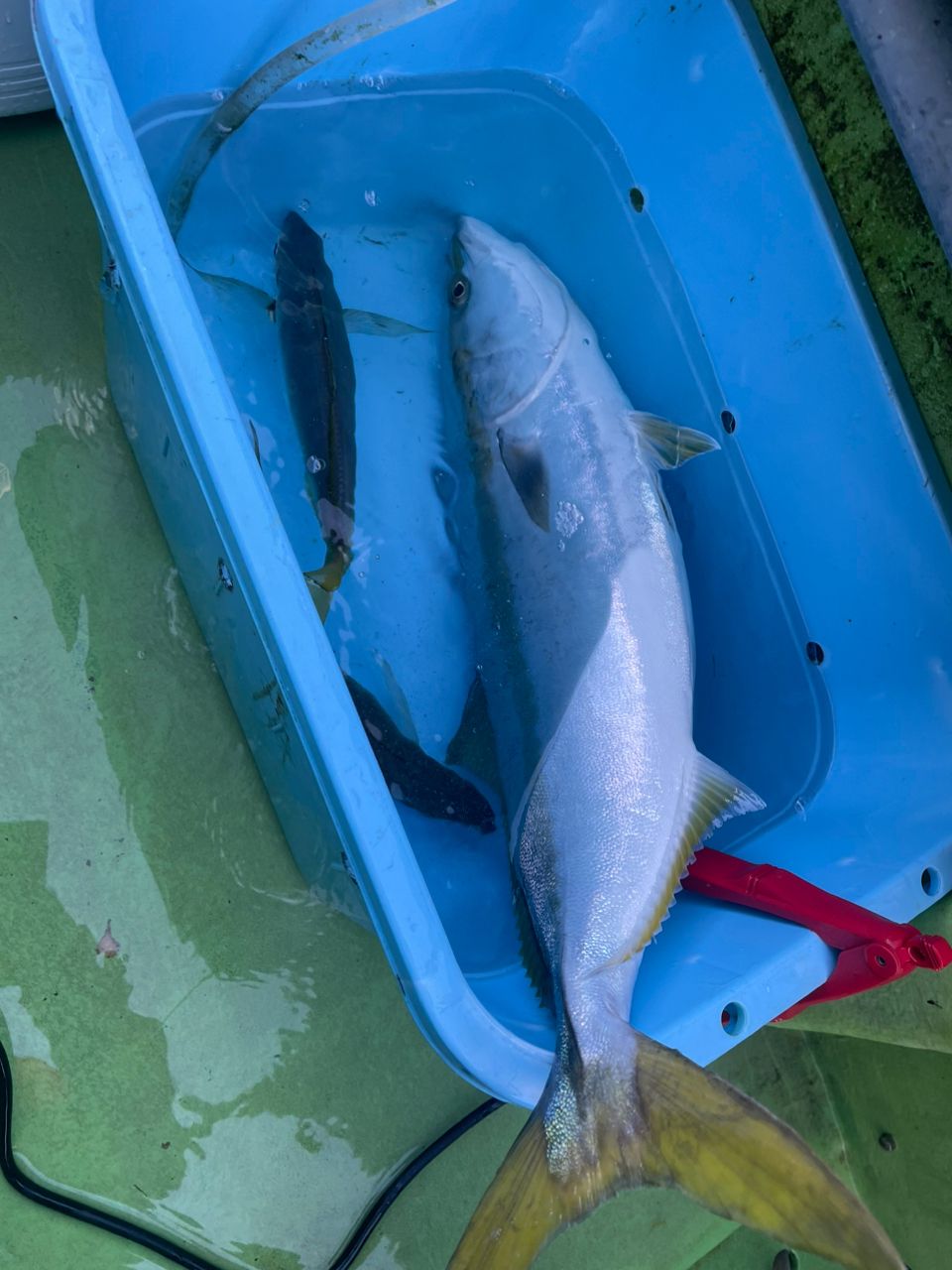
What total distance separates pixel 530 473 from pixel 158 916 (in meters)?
1.00

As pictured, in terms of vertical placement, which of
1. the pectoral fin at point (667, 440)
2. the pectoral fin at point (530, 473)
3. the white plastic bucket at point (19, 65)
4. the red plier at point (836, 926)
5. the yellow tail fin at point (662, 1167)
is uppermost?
the white plastic bucket at point (19, 65)

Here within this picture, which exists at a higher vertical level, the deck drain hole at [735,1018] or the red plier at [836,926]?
the red plier at [836,926]

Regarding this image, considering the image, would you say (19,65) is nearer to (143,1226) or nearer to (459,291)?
(459,291)

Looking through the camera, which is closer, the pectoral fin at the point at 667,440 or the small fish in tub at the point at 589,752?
the small fish in tub at the point at 589,752

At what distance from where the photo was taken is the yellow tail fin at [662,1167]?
3.59 feet

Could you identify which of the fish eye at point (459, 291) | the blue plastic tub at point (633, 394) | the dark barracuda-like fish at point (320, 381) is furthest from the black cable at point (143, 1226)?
the fish eye at point (459, 291)

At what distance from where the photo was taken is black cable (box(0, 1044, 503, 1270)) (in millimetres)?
1629

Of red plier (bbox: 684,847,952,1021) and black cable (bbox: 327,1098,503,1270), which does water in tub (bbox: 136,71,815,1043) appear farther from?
black cable (bbox: 327,1098,503,1270)

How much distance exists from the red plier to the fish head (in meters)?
0.83

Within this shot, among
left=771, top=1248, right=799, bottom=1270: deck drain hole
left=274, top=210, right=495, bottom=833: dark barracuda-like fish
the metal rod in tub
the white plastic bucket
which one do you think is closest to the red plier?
left=274, top=210, right=495, bottom=833: dark barracuda-like fish

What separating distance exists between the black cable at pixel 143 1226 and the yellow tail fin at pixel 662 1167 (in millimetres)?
517

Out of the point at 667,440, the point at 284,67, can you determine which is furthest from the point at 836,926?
the point at 284,67

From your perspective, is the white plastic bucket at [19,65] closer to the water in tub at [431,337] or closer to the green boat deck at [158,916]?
the green boat deck at [158,916]

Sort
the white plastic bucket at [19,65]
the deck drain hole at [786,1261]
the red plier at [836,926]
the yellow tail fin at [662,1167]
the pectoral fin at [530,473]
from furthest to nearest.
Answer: the deck drain hole at [786,1261], the pectoral fin at [530,473], the white plastic bucket at [19,65], the red plier at [836,926], the yellow tail fin at [662,1167]
